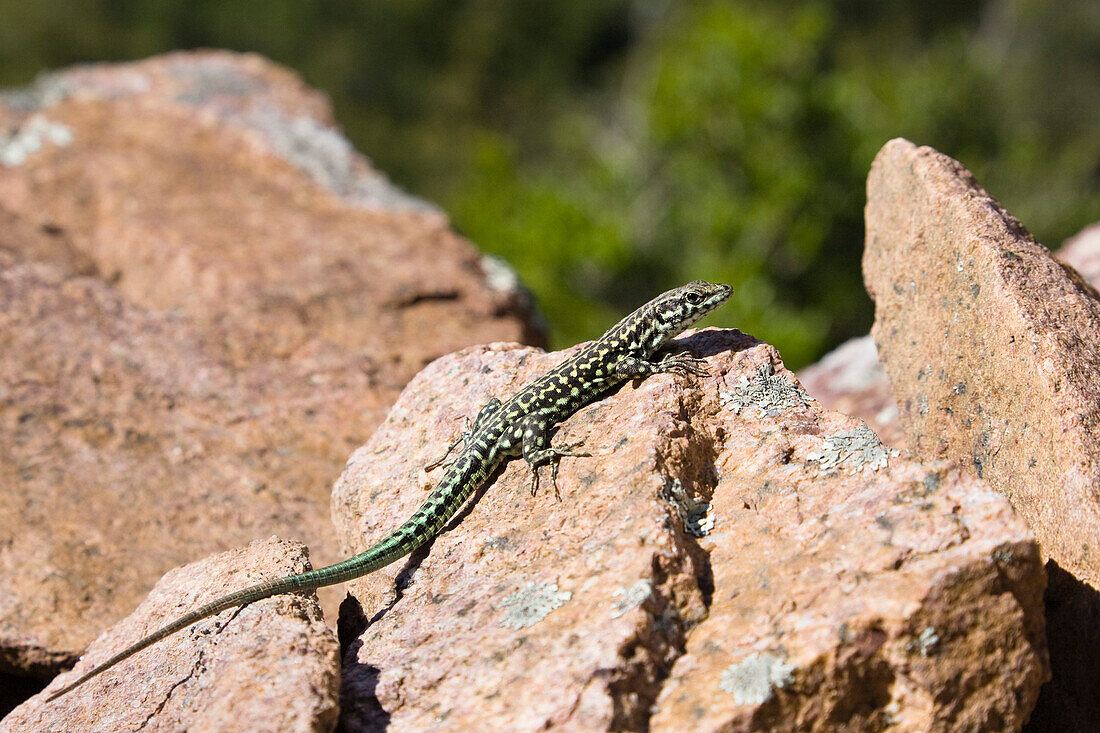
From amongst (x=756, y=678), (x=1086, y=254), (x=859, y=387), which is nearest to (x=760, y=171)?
(x=1086, y=254)

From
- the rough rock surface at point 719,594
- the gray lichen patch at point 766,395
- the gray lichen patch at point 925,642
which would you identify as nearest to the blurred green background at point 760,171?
the gray lichen patch at point 766,395

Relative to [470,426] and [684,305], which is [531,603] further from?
[684,305]

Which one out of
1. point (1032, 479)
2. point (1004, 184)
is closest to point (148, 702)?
point (1032, 479)

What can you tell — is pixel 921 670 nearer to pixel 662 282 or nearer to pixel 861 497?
pixel 861 497

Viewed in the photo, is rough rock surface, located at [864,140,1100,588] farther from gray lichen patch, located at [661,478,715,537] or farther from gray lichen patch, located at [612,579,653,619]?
gray lichen patch, located at [612,579,653,619]

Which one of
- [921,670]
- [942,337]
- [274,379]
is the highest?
[274,379]

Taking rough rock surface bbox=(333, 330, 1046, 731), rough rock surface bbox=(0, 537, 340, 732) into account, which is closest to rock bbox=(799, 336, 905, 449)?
rough rock surface bbox=(333, 330, 1046, 731)
